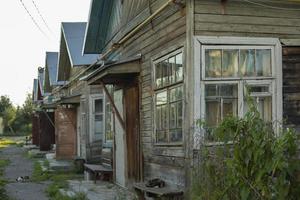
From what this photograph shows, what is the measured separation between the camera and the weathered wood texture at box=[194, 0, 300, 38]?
8250 mm

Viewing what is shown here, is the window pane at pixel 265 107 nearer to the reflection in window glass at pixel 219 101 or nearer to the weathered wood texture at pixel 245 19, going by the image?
the reflection in window glass at pixel 219 101

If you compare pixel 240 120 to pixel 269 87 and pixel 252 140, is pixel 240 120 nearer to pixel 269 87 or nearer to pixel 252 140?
pixel 252 140

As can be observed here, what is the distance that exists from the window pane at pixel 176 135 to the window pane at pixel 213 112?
2.42ft

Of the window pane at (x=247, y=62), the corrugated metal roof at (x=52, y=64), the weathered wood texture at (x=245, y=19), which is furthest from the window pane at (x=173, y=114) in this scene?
the corrugated metal roof at (x=52, y=64)

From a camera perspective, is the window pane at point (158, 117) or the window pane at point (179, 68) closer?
the window pane at point (179, 68)

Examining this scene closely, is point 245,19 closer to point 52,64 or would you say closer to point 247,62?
point 247,62

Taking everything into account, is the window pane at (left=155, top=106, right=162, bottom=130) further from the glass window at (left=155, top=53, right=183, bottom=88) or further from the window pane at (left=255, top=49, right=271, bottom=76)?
the window pane at (left=255, top=49, right=271, bottom=76)

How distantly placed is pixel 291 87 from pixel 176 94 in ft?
6.33

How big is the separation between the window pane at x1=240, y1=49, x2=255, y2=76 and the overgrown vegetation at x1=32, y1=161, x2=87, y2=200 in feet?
16.0

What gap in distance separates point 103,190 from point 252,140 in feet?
28.8

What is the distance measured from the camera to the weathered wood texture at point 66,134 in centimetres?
2419

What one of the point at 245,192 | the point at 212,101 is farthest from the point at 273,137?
the point at 212,101

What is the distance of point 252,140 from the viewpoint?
15.1ft

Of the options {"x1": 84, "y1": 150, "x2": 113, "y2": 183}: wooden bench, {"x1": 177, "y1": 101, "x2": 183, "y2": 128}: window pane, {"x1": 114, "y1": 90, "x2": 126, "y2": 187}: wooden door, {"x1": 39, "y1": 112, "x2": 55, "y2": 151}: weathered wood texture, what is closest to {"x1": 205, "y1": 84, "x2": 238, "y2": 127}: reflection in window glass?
{"x1": 177, "y1": 101, "x2": 183, "y2": 128}: window pane
